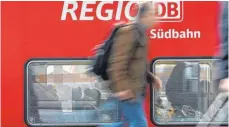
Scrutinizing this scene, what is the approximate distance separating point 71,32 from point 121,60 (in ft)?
3.42

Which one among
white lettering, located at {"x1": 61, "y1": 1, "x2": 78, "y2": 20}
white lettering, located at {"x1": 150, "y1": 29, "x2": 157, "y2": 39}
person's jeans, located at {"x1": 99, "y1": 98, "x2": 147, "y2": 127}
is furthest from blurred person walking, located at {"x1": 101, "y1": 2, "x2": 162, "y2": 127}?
white lettering, located at {"x1": 61, "y1": 1, "x2": 78, "y2": 20}

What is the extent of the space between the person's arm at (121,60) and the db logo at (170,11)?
94cm

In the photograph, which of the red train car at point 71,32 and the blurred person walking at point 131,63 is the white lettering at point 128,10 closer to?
the red train car at point 71,32

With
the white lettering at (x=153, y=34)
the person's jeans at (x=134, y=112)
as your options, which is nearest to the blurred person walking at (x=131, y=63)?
the person's jeans at (x=134, y=112)


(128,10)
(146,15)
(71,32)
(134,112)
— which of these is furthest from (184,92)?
(146,15)

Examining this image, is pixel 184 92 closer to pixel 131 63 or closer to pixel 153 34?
pixel 153 34

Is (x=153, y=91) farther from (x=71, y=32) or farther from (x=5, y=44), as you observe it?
(x=5, y=44)

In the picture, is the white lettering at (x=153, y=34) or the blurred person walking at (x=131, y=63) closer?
the blurred person walking at (x=131, y=63)

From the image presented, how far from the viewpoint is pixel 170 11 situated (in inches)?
171

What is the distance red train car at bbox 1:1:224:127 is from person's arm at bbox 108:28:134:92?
875mm

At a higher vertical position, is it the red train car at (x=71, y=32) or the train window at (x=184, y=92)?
the red train car at (x=71, y=32)

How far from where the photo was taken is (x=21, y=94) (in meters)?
4.30

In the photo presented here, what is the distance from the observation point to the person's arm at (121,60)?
338cm

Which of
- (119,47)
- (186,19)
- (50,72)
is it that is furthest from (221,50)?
(50,72)
